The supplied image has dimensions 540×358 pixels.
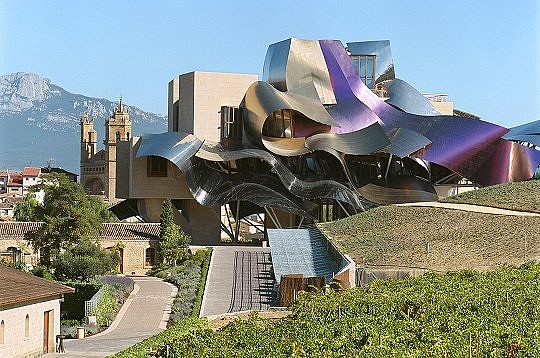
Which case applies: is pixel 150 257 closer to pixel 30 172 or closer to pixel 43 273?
pixel 43 273

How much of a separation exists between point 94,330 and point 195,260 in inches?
673

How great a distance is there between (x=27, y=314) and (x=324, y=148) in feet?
92.7

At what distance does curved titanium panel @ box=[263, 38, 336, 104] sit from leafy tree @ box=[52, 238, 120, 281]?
17460mm

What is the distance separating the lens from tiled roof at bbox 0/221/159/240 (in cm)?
4572

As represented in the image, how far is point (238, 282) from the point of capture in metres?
32.7

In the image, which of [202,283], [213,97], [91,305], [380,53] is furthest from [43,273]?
[380,53]

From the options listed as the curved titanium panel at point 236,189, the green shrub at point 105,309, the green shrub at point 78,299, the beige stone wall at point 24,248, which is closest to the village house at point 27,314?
the green shrub at point 105,309

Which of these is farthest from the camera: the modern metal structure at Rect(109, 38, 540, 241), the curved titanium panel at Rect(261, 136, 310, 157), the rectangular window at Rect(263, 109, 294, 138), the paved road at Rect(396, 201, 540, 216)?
the rectangular window at Rect(263, 109, 294, 138)

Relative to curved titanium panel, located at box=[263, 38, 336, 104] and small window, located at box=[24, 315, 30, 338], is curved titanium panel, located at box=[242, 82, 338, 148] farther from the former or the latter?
small window, located at box=[24, 315, 30, 338]

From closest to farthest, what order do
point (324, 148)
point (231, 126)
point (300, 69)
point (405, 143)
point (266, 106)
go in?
point (266, 106), point (324, 148), point (405, 143), point (231, 126), point (300, 69)

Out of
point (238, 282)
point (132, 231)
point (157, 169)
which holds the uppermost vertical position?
point (157, 169)

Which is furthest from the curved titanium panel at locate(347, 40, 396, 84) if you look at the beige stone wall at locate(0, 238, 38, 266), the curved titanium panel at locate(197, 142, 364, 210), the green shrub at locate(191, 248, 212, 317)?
the beige stone wall at locate(0, 238, 38, 266)

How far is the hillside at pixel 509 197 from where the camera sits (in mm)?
33812

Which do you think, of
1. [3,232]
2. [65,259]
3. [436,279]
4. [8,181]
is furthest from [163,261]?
[8,181]
